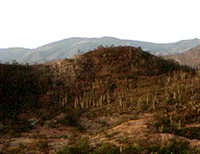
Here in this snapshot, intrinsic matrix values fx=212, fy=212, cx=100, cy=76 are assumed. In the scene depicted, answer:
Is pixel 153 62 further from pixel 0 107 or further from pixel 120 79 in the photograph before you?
pixel 0 107

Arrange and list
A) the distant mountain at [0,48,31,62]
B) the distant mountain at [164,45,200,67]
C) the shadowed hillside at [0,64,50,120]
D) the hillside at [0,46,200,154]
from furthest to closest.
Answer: the distant mountain at [0,48,31,62]
the distant mountain at [164,45,200,67]
the shadowed hillside at [0,64,50,120]
the hillside at [0,46,200,154]

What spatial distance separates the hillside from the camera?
812 centimetres

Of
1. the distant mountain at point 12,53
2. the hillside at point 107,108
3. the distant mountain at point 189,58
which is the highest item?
the distant mountain at point 12,53

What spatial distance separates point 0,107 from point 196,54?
73.6m

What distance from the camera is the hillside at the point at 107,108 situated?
26.6 feet

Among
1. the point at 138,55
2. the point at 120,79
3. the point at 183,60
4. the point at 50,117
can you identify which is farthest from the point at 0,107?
the point at 183,60

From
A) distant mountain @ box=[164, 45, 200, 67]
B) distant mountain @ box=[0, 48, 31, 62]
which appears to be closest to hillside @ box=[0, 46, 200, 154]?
distant mountain @ box=[164, 45, 200, 67]

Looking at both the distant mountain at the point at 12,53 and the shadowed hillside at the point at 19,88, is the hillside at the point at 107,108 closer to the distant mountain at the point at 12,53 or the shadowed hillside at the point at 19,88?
the shadowed hillside at the point at 19,88

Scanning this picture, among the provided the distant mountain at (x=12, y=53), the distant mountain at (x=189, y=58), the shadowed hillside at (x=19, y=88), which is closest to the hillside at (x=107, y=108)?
the shadowed hillside at (x=19, y=88)

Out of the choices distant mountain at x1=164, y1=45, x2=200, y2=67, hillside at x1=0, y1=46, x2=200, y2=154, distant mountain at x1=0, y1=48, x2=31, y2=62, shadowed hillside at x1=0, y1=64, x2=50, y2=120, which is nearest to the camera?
hillside at x1=0, y1=46, x2=200, y2=154

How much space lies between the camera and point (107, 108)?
575 inches

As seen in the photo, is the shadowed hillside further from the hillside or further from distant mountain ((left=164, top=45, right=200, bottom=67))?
distant mountain ((left=164, top=45, right=200, bottom=67))

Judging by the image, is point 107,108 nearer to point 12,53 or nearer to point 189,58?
point 189,58

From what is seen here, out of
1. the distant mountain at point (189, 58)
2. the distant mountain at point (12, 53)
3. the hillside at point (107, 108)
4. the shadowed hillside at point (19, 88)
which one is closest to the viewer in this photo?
the hillside at point (107, 108)
